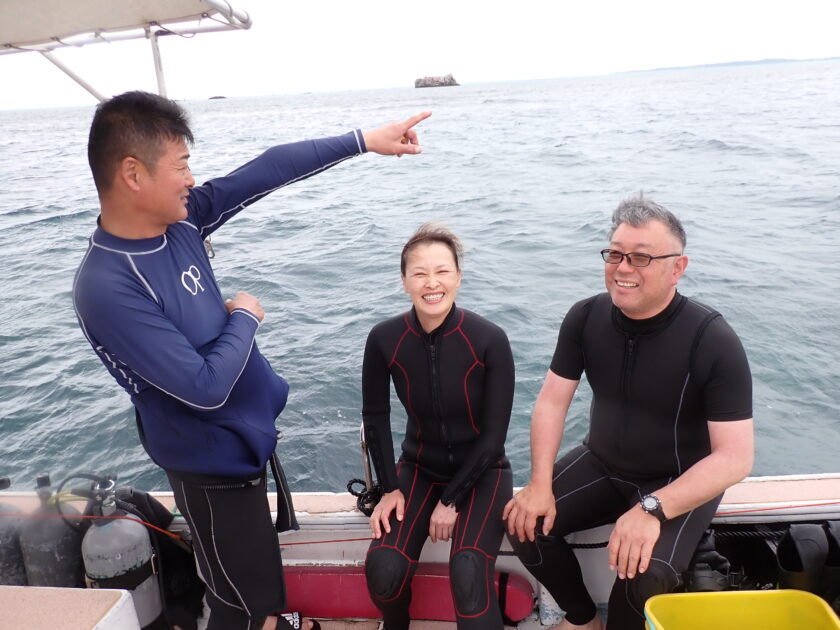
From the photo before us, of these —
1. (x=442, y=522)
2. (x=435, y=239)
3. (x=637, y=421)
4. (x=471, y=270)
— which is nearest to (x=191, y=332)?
(x=435, y=239)

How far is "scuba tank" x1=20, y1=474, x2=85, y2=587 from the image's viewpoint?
227 cm

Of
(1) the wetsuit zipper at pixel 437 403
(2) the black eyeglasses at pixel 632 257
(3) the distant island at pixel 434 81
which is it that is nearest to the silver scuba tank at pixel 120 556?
(1) the wetsuit zipper at pixel 437 403

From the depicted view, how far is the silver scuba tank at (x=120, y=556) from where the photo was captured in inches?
89.9

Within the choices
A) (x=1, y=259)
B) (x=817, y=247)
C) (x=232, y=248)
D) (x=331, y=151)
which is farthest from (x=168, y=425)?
(x=1, y=259)

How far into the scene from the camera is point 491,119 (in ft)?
96.5

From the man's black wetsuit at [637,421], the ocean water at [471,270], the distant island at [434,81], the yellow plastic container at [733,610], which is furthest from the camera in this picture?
the distant island at [434,81]

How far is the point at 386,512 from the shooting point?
2.34 meters

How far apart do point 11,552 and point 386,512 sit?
1433 millimetres

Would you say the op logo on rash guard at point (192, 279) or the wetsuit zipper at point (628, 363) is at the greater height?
the op logo on rash guard at point (192, 279)

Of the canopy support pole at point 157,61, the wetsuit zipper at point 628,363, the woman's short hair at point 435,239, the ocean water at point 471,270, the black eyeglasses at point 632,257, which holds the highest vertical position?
the canopy support pole at point 157,61

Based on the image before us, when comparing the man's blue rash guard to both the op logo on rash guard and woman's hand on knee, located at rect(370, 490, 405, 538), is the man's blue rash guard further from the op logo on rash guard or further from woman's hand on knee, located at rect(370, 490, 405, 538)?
woman's hand on knee, located at rect(370, 490, 405, 538)

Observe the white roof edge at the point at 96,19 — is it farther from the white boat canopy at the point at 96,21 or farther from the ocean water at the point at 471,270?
the ocean water at the point at 471,270

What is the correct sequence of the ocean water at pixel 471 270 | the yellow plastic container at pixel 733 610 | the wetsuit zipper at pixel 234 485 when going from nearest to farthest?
the yellow plastic container at pixel 733 610, the wetsuit zipper at pixel 234 485, the ocean water at pixel 471 270

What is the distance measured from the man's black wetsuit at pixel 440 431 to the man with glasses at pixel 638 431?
161 mm
